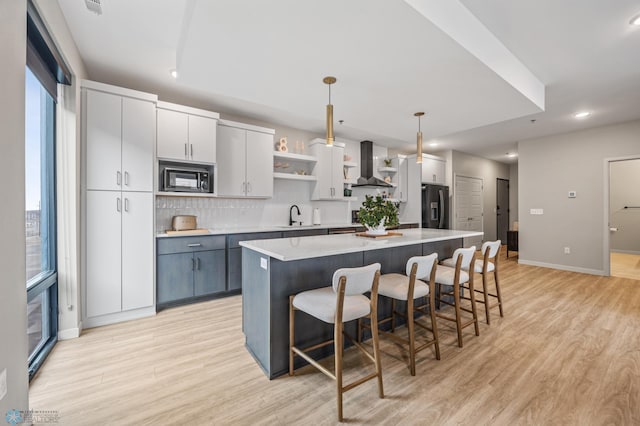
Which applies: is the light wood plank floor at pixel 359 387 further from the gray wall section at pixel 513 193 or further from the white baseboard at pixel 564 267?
the gray wall section at pixel 513 193

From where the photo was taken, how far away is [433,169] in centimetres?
646

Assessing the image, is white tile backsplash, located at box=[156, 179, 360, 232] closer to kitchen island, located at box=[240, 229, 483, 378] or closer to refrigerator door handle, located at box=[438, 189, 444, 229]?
kitchen island, located at box=[240, 229, 483, 378]

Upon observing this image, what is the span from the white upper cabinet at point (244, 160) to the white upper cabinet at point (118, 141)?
982 millimetres

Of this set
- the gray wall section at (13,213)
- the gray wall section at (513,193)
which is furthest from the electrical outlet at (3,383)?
the gray wall section at (513,193)

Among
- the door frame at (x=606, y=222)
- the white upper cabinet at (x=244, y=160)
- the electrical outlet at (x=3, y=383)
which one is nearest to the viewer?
the electrical outlet at (x=3, y=383)

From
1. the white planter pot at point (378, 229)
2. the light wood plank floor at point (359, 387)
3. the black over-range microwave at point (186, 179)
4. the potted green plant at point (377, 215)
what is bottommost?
the light wood plank floor at point (359, 387)

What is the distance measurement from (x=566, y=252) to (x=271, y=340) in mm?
6087

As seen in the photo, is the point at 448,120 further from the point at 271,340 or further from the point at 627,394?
the point at 271,340

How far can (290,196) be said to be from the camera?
4.86m

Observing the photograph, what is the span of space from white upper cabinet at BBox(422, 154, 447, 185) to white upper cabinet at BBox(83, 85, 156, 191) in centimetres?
528

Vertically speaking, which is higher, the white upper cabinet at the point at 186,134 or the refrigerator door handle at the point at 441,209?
the white upper cabinet at the point at 186,134

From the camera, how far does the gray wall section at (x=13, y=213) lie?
4.04 feet

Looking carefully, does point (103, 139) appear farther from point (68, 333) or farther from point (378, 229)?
point (378, 229)

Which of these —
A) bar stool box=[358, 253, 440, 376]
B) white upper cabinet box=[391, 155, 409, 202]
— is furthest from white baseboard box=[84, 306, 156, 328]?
white upper cabinet box=[391, 155, 409, 202]
